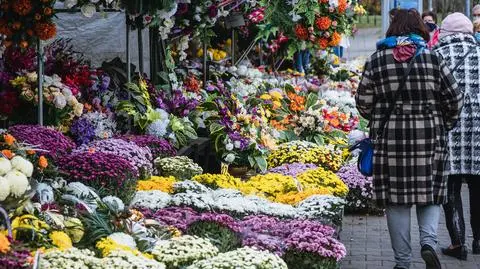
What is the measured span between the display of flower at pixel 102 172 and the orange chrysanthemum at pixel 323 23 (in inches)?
195

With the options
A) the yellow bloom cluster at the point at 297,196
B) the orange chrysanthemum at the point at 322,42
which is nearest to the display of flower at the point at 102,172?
the yellow bloom cluster at the point at 297,196

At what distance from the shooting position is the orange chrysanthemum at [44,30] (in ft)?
25.0

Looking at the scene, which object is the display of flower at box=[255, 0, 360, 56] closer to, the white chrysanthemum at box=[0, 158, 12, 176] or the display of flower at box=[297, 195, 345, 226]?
the display of flower at box=[297, 195, 345, 226]

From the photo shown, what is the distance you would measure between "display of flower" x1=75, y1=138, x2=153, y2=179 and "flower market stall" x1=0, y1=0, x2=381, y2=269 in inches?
0.6

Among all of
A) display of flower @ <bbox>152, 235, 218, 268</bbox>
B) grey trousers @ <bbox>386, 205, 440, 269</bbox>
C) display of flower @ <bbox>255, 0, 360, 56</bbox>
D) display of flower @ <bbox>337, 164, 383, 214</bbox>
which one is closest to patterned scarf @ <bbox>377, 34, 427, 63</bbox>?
grey trousers @ <bbox>386, 205, 440, 269</bbox>

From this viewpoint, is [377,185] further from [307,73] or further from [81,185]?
[307,73]

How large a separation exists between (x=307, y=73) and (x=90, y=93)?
870cm

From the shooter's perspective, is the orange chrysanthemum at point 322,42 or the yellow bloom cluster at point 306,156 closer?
the yellow bloom cluster at point 306,156

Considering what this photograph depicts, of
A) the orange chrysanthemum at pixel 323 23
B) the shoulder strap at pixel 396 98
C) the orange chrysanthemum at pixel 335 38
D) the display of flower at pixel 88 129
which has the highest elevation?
the orange chrysanthemum at pixel 323 23

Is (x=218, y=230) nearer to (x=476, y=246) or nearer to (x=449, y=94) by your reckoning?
(x=449, y=94)

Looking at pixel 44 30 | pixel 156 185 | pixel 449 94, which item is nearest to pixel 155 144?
pixel 156 185

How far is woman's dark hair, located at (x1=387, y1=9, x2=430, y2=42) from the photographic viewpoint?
22.1ft

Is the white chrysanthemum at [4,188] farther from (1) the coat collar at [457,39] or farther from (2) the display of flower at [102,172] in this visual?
(1) the coat collar at [457,39]

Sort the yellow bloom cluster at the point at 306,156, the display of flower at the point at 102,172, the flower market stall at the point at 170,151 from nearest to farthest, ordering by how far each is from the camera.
→ the flower market stall at the point at 170,151 < the display of flower at the point at 102,172 < the yellow bloom cluster at the point at 306,156
